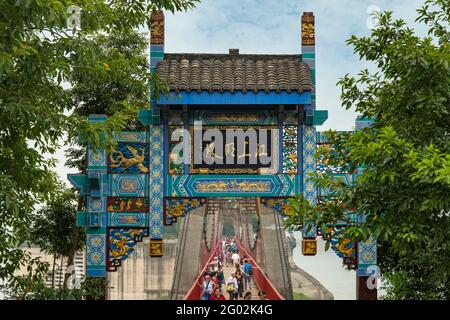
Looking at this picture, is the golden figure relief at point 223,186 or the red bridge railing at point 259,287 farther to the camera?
the red bridge railing at point 259,287

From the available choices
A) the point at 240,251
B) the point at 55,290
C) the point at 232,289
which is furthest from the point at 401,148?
the point at 240,251

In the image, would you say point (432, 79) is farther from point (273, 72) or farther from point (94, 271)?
point (94, 271)

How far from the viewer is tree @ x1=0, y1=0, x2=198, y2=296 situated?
6.92 metres

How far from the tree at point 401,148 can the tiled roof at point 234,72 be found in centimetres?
315

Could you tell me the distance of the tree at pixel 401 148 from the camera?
633 centimetres

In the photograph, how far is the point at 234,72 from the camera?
1147 cm

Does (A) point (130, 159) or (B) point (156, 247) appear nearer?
(B) point (156, 247)

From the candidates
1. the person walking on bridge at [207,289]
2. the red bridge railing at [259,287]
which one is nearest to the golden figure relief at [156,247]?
the red bridge railing at [259,287]

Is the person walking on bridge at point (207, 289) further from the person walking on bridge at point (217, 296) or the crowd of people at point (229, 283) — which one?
the person walking on bridge at point (217, 296)

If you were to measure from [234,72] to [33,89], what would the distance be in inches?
181

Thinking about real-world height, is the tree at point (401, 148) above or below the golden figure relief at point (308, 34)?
below

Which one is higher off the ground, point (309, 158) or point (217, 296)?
point (309, 158)

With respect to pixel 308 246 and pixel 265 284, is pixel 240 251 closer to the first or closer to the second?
pixel 265 284
